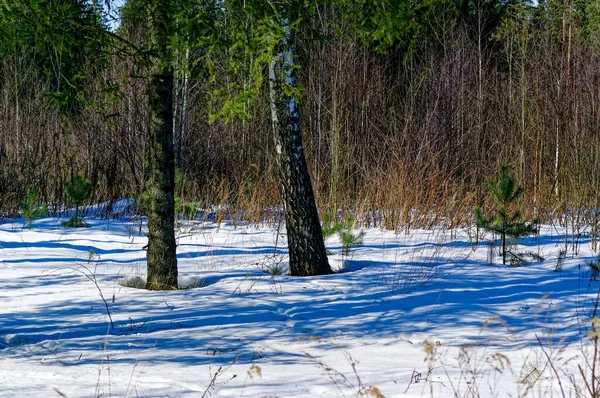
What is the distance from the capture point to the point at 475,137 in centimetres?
1340

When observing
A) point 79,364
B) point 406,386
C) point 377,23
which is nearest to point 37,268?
point 79,364

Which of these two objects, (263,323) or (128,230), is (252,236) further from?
(263,323)

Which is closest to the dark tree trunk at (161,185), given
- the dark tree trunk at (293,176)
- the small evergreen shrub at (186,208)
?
the dark tree trunk at (293,176)

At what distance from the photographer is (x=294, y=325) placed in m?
4.81

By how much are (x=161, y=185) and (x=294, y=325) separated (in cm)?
187

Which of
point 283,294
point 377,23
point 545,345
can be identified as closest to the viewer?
point 545,345

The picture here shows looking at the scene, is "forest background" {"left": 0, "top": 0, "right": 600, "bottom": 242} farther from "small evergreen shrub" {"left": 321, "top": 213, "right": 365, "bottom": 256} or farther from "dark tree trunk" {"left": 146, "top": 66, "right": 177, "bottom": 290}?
"dark tree trunk" {"left": 146, "top": 66, "right": 177, "bottom": 290}

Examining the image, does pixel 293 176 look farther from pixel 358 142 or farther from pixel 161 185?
pixel 358 142

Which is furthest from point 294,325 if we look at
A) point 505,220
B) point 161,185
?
point 505,220

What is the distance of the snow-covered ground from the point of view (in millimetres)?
3457

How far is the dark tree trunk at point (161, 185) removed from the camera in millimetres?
5801

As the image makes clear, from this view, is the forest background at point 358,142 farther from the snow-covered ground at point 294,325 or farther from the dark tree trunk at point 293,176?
the dark tree trunk at point 293,176

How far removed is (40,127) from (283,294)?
7.47 m

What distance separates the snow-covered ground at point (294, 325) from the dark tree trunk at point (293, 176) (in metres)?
0.29
